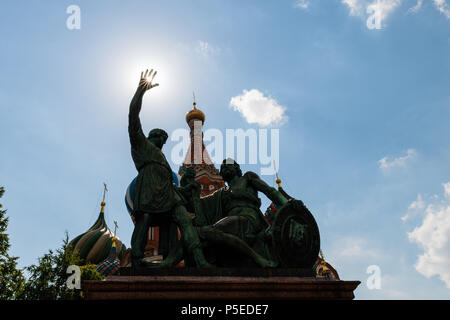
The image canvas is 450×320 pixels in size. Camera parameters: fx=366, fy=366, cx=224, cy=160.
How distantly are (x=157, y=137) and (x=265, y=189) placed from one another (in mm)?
2178

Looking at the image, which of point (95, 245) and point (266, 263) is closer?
point (266, 263)

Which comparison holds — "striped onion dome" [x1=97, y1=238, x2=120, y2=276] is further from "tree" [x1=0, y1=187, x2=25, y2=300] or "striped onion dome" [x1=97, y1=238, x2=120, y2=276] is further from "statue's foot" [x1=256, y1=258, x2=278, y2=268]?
"statue's foot" [x1=256, y1=258, x2=278, y2=268]

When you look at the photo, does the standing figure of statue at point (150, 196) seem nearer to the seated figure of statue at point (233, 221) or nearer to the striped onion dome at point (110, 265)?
the seated figure of statue at point (233, 221)

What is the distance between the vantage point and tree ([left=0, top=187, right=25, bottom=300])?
15147 millimetres

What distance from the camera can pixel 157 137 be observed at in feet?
21.9

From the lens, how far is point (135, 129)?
624cm

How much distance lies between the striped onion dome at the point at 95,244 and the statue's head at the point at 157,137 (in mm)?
27290

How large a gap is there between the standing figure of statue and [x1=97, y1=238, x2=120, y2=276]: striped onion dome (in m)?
23.4

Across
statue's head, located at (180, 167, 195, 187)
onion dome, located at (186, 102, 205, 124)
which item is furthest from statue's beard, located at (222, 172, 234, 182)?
onion dome, located at (186, 102, 205, 124)

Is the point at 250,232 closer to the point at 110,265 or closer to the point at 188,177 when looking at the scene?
→ the point at 188,177

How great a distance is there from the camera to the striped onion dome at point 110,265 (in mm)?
28344

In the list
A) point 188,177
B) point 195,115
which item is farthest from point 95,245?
point 188,177
